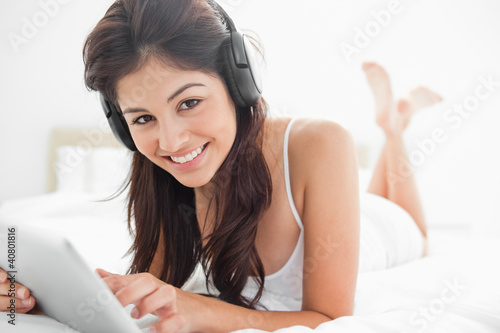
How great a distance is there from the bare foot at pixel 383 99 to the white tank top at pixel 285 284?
966mm

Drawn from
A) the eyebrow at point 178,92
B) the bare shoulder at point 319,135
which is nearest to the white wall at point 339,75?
the bare shoulder at point 319,135

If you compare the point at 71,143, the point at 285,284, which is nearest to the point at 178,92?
the point at 285,284

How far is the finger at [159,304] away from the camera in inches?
22.7

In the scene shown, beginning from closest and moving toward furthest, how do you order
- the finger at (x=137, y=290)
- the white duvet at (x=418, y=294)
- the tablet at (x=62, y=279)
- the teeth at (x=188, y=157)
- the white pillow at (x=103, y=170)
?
the tablet at (x=62, y=279)
the finger at (x=137, y=290)
the white duvet at (x=418, y=294)
the teeth at (x=188, y=157)
the white pillow at (x=103, y=170)

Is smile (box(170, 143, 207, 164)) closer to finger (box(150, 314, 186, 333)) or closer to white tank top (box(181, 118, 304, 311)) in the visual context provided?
white tank top (box(181, 118, 304, 311))

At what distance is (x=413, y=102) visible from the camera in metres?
1.90

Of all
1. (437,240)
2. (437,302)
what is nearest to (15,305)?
(437,302)

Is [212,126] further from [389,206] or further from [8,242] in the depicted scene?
[389,206]

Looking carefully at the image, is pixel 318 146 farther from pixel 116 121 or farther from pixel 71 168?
pixel 71 168

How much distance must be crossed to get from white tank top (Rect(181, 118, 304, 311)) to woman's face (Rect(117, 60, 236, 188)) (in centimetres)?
20

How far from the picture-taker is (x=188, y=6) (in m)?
0.75

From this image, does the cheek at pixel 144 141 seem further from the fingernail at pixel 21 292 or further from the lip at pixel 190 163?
the fingernail at pixel 21 292

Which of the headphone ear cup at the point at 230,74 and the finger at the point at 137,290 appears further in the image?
the headphone ear cup at the point at 230,74

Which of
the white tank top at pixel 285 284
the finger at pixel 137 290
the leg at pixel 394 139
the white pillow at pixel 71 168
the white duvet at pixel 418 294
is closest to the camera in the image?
the finger at pixel 137 290
